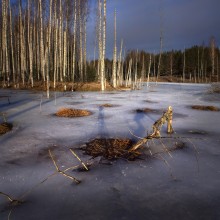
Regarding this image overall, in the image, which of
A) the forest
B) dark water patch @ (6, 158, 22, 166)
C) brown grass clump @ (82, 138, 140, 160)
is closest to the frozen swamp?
dark water patch @ (6, 158, 22, 166)

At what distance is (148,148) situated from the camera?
4.18 metres

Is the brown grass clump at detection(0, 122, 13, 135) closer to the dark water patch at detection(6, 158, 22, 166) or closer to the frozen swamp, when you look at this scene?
the frozen swamp

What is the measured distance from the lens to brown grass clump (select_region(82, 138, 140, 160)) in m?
3.82

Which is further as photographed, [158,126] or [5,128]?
[5,128]

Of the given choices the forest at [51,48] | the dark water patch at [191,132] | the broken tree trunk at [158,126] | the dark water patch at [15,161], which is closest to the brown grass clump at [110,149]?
the broken tree trunk at [158,126]

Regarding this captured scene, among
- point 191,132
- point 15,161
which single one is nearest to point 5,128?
point 15,161

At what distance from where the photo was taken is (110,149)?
409cm

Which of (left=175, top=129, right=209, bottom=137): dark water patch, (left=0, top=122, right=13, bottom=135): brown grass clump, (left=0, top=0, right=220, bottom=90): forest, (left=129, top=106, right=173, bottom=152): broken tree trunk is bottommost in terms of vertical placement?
(left=175, top=129, right=209, bottom=137): dark water patch

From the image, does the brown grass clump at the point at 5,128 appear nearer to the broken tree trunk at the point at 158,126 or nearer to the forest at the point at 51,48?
the broken tree trunk at the point at 158,126

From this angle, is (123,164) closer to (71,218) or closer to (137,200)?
(137,200)

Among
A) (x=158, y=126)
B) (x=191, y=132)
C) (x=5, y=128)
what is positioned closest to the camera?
(x=158, y=126)

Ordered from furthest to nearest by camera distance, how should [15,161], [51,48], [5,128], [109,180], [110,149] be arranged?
[51,48] → [5,128] → [110,149] → [15,161] → [109,180]

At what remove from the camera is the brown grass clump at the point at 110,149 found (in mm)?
3824

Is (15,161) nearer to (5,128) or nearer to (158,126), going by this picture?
(5,128)
